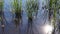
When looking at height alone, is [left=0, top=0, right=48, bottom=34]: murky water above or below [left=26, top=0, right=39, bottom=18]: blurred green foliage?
below

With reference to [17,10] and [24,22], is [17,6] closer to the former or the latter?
[17,10]

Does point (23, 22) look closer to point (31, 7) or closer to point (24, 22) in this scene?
point (24, 22)

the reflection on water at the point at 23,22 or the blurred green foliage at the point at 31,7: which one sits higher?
the blurred green foliage at the point at 31,7

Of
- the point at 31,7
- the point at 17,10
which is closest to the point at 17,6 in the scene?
the point at 17,10

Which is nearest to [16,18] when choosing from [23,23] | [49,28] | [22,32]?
[23,23]

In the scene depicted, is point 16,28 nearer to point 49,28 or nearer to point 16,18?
point 16,18

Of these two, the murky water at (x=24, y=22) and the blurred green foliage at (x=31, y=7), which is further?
the blurred green foliage at (x=31, y=7)

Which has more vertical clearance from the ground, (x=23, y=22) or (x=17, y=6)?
(x=17, y=6)

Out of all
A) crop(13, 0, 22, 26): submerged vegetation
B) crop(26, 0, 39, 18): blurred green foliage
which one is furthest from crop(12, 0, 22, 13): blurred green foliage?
crop(26, 0, 39, 18): blurred green foliage

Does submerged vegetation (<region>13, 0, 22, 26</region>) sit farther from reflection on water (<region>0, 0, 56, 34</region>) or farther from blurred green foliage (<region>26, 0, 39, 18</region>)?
blurred green foliage (<region>26, 0, 39, 18</region>)

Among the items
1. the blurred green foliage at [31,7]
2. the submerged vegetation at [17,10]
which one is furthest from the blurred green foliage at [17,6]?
the blurred green foliage at [31,7]

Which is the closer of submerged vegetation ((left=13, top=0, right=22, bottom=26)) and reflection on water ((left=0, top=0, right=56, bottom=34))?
reflection on water ((left=0, top=0, right=56, bottom=34))

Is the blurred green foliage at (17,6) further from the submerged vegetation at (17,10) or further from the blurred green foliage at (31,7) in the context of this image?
the blurred green foliage at (31,7)

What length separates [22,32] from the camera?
2275 millimetres
